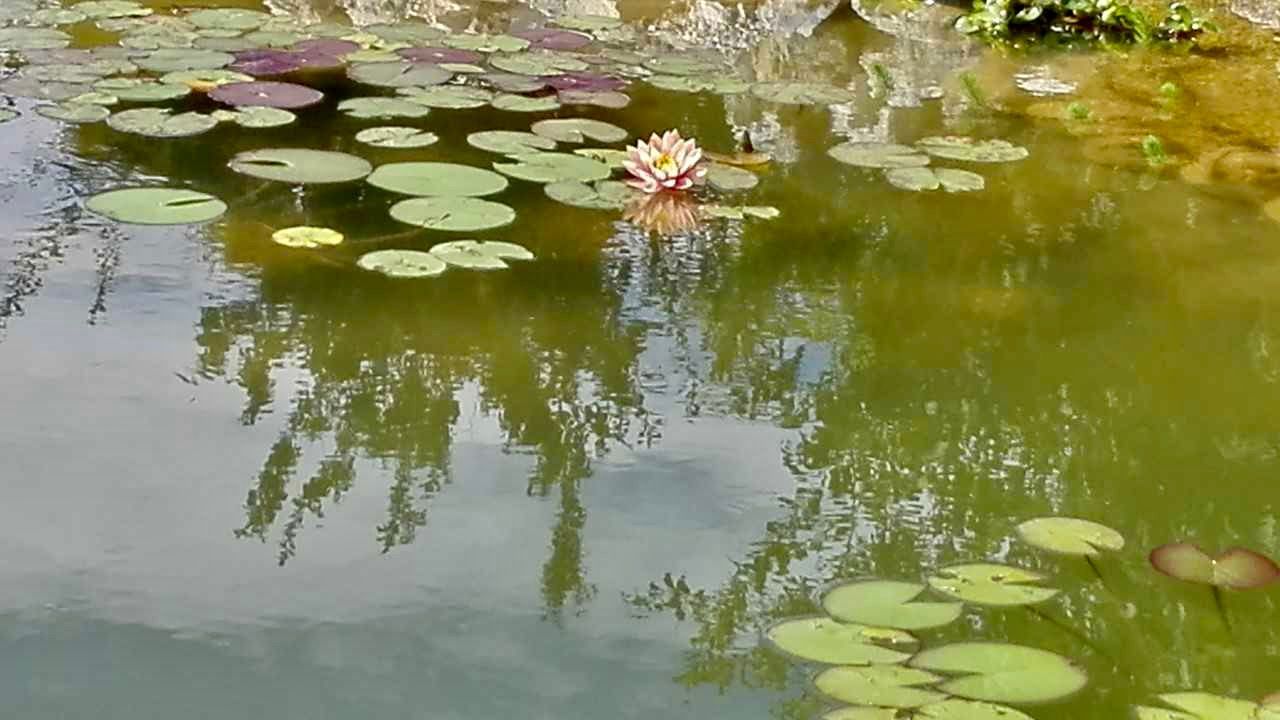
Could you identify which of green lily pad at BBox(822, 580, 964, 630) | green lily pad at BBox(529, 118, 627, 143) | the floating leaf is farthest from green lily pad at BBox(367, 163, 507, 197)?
the floating leaf

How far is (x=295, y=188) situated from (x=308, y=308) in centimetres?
69

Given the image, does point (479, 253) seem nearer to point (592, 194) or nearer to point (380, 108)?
point (592, 194)

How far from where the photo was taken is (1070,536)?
210cm

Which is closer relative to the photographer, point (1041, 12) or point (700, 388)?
point (700, 388)

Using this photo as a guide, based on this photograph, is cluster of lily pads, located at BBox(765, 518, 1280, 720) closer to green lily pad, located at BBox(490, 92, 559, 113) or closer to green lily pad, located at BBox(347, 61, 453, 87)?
green lily pad, located at BBox(490, 92, 559, 113)

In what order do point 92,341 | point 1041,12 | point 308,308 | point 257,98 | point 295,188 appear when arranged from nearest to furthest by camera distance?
point 92,341 < point 308,308 < point 295,188 < point 257,98 < point 1041,12

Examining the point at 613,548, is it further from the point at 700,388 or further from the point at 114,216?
the point at 114,216

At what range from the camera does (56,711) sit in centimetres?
157

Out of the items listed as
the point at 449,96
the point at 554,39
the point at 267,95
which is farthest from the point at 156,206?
the point at 554,39

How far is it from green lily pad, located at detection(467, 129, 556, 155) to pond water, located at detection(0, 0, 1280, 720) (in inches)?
1.6

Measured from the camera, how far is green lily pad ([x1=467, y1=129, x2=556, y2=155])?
11.9ft

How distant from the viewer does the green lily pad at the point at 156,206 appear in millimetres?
3045

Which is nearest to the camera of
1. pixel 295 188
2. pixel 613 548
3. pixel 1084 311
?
pixel 613 548

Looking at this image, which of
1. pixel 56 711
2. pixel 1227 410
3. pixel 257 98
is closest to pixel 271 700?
pixel 56 711
